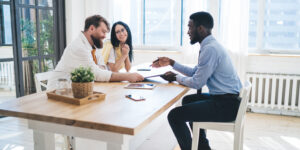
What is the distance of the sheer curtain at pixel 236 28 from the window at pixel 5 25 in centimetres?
285

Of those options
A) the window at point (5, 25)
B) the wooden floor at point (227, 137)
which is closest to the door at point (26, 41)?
the window at point (5, 25)

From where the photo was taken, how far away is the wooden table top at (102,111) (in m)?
1.30

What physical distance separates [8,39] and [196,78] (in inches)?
108

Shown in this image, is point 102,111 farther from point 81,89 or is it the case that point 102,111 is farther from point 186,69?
point 186,69

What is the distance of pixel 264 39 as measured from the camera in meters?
4.27

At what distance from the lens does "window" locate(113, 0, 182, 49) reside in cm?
464

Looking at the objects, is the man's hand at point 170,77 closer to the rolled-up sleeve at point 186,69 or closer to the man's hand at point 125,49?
the rolled-up sleeve at point 186,69

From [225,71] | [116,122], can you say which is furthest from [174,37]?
[116,122]

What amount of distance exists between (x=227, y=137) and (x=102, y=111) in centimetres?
214

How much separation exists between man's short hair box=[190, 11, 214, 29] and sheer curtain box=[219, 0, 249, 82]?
1.92 m

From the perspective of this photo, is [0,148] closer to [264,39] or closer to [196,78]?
[196,78]

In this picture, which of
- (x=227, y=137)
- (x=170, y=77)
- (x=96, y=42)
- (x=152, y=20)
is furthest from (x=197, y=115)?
(x=152, y=20)

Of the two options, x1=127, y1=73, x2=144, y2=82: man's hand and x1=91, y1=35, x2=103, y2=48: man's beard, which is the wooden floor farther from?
x1=91, y1=35, x2=103, y2=48: man's beard

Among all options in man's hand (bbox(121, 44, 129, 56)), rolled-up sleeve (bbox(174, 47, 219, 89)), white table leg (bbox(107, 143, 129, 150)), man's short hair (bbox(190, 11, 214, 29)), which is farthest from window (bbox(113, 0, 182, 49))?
white table leg (bbox(107, 143, 129, 150))
